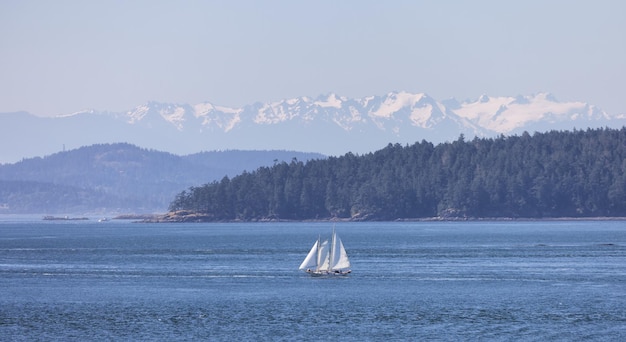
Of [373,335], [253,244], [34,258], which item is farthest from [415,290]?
[253,244]

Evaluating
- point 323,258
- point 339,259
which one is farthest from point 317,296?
point 323,258

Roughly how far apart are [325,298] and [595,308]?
20.8 m

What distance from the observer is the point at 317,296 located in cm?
9694

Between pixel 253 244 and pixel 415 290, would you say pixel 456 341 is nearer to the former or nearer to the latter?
pixel 415 290

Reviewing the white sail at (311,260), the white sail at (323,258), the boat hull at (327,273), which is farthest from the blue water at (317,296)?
the white sail at (323,258)

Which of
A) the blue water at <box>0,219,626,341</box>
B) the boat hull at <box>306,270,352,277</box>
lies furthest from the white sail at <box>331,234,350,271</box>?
the blue water at <box>0,219,626,341</box>

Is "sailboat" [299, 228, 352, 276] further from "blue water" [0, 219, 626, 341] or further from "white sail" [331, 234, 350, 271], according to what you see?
"blue water" [0, 219, 626, 341]

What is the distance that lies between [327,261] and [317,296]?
21.6 meters

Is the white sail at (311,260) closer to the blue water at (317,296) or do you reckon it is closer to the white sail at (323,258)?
the white sail at (323,258)

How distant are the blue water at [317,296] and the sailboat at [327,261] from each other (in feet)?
7.08

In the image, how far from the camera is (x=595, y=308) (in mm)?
85312

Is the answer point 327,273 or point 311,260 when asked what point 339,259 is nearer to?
point 327,273

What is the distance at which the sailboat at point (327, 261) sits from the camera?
382 feet

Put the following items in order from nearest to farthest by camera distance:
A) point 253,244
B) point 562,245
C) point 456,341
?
point 456,341, point 562,245, point 253,244
